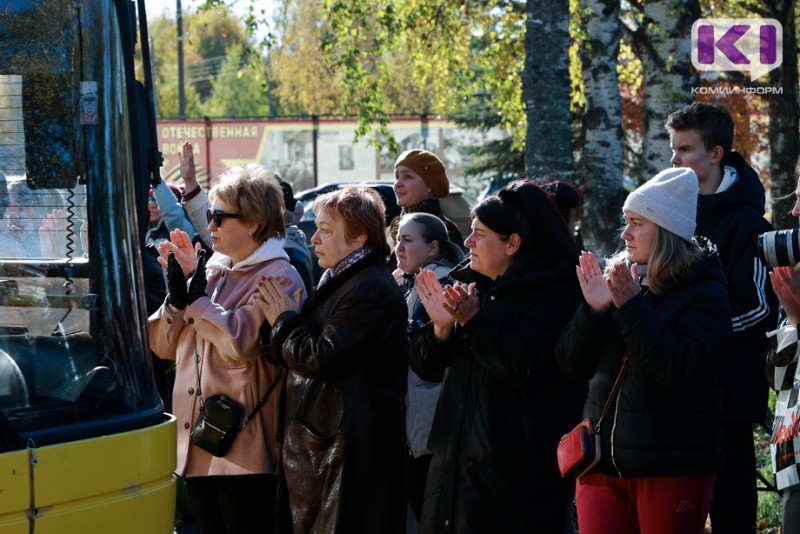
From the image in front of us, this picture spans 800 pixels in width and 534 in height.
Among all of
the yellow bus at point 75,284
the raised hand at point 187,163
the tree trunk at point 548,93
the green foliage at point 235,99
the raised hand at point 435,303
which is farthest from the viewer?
the green foliage at point 235,99

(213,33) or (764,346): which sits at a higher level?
(213,33)

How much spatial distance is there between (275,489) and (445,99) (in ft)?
45.2

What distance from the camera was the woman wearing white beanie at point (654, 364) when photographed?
3941mm

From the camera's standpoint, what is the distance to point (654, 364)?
3.90m

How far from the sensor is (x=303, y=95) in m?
51.6

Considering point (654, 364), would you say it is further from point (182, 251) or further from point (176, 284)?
point (182, 251)

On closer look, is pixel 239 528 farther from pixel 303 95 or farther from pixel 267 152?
pixel 303 95

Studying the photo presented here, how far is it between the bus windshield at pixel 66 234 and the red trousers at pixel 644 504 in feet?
5.04

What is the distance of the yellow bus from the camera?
139 inches

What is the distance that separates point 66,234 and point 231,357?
1.18 meters

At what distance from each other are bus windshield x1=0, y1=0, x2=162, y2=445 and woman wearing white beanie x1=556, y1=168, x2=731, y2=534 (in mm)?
1528

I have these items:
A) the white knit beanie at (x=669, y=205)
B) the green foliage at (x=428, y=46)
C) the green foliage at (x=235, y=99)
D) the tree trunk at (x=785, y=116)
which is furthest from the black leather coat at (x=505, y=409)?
the green foliage at (x=235, y=99)

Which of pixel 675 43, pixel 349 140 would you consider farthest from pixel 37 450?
pixel 349 140

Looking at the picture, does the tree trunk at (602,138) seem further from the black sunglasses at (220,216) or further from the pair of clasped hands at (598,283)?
the pair of clasped hands at (598,283)
